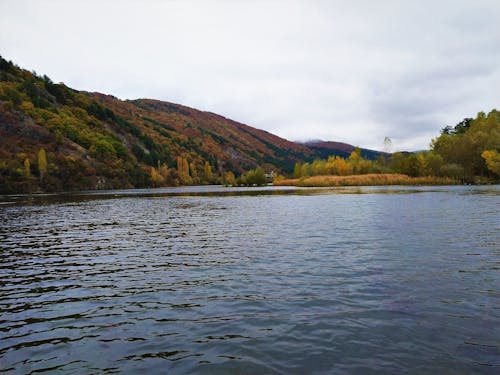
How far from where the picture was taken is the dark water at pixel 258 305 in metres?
8.84

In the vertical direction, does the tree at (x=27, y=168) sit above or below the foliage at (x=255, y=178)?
above

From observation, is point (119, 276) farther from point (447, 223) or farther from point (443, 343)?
point (447, 223)

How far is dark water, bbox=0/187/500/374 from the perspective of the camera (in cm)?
884

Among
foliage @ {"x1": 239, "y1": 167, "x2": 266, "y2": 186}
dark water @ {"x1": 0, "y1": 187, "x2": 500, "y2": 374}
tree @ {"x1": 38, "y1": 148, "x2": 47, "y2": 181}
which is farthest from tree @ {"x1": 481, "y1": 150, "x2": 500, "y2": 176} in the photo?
tree @ {"x1": 38, "y1": 148, "x2": 47, "y2": 181}

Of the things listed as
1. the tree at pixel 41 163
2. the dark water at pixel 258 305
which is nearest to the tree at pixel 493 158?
the dark water at pixel 258 305

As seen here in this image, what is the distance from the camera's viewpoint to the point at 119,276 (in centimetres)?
1750

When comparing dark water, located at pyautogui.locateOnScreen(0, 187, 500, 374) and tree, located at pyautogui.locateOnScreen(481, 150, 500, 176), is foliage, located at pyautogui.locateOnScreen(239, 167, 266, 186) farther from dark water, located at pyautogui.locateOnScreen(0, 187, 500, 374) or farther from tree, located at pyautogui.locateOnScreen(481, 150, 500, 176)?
dark water, located at pyautogui.locateOnScreen(0, 187, 500, 374)

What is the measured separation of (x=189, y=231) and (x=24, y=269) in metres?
15.0

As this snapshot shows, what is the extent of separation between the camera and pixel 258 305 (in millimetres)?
12797

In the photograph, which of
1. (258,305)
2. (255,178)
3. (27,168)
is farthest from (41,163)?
(258,305)

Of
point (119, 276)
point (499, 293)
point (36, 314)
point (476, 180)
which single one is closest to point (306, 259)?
point (499, 293)

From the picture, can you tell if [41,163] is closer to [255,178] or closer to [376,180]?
[255,178]

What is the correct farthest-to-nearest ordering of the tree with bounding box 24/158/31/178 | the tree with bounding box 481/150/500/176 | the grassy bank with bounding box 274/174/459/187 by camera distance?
the tree with bounding box 24/158/31/178
the grassy bank with bounding box 274/174/459/187
the tree with bounding box 481/150/500/176

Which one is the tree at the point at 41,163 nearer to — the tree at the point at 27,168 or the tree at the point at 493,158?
the tree at the point at 27,168
